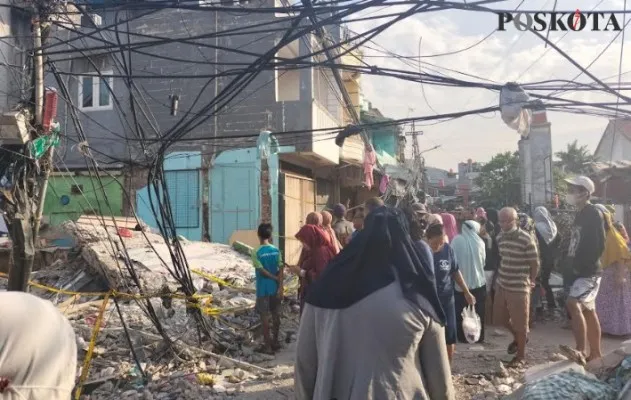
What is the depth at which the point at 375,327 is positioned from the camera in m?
2.05

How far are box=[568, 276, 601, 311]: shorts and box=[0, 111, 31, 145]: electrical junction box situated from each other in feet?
18.8

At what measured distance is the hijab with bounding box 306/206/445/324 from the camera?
211 cm

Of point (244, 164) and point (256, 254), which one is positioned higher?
point (244, 164)

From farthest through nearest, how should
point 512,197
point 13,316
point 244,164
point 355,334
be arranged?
1. point 512,197
2. point 244,164
3. point 355,334
4. point 13,316

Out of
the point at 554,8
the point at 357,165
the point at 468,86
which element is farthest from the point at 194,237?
the point at 554,8

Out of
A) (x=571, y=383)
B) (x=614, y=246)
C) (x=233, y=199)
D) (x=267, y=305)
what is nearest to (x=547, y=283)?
(x=614, y=246)

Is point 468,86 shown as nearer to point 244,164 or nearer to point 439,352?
point 439,352

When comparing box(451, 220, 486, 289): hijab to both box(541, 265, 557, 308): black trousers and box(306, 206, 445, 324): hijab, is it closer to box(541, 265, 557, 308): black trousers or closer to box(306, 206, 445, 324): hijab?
box(541, 265, 557, 308): black trousers

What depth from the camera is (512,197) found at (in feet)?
105

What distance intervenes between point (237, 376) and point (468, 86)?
3858mm

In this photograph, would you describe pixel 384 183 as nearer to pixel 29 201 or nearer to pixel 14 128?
pixel 29 201

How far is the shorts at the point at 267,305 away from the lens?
6.18 meters

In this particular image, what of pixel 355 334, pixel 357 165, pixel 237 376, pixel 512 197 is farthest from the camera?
pixel 512 197

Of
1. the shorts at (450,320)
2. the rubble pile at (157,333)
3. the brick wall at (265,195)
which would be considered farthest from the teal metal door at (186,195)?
the shorts at (450,320)
